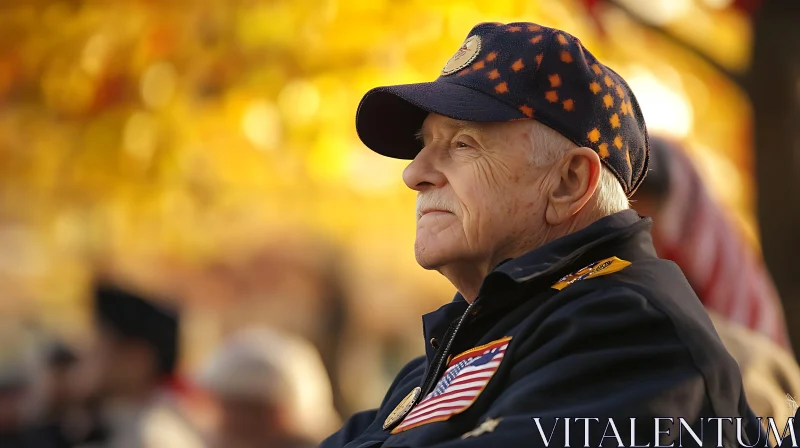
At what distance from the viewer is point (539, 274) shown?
211cm

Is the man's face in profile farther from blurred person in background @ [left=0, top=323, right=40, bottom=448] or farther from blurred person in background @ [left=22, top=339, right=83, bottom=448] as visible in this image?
blurred person in background @ [left=0, top=323, right=40, bottom=448]

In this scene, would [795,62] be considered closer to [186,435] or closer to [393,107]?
[393,107]

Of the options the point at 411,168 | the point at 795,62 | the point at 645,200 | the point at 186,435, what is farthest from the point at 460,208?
the point at 186,435

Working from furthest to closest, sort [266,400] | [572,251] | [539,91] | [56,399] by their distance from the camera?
[56,399]
[266,400]
[539,91]
[572,251]

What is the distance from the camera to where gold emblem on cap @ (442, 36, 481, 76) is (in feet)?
7.88

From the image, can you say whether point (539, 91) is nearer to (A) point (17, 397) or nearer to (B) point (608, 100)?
(B) point (608, 100)

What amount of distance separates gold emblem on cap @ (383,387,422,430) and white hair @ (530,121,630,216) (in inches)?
22.3

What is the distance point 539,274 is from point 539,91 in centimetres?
42

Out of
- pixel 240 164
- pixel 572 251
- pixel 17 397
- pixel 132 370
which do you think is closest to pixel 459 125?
pixel 572 251

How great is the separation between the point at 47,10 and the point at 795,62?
6.64 meters

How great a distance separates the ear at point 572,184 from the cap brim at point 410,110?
0.50ft

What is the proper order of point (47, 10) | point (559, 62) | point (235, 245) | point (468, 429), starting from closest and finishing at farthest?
point (468, 429)
point (559, 62)
point (47, 10)
point (235, 245)

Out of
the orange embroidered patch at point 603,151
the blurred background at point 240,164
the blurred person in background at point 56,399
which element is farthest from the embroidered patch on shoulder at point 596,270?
the blurred person in background at point 56,399

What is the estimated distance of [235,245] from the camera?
10875mm
